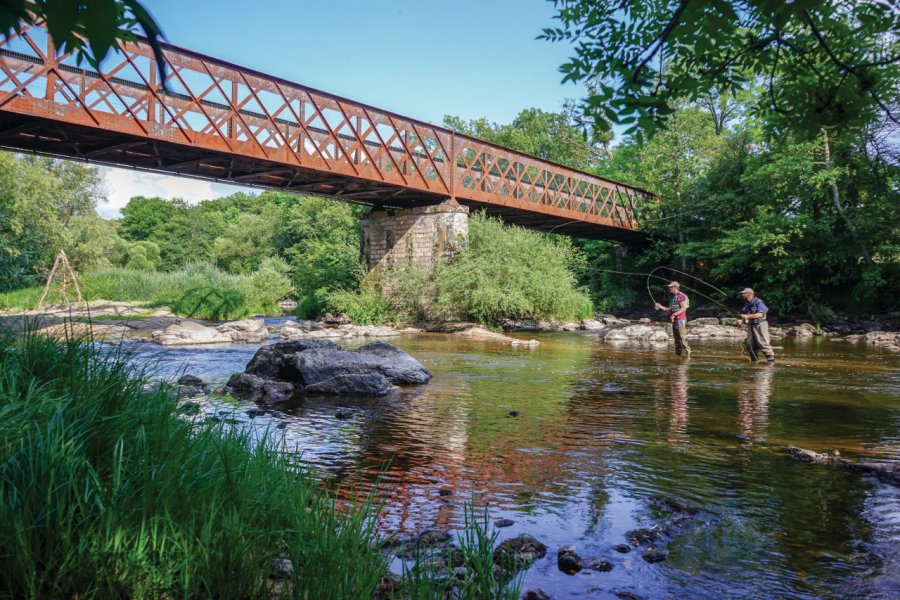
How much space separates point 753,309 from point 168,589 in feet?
49.0

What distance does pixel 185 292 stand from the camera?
27.7 meters

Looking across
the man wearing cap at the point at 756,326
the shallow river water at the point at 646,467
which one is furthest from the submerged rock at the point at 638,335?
the shallow river water at the point at 646,467

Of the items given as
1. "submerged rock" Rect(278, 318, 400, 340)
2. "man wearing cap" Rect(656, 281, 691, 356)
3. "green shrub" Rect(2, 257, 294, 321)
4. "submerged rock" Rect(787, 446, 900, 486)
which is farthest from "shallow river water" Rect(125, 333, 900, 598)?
"green shrub" Rect(2, 257, 294, 321)

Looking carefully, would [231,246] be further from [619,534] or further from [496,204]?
[619,534]

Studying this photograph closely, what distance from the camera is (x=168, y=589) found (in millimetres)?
2502

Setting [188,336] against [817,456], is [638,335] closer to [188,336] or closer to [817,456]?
[188,336]

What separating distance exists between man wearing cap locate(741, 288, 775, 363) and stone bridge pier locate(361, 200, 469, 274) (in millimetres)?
14455

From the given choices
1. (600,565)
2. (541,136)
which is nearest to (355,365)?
(600,565)

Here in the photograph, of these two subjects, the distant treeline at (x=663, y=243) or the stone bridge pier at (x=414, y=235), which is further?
the stone bridge pier at (x=414, y=235)

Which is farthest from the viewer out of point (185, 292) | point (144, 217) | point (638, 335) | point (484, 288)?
point (144, 217)

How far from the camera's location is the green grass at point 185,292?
87.8 ft

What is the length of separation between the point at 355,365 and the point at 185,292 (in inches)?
779

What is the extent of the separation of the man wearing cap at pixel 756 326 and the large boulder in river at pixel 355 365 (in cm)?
821

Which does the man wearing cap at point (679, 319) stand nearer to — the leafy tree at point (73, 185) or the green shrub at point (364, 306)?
the green shrub at point (364, 306)
